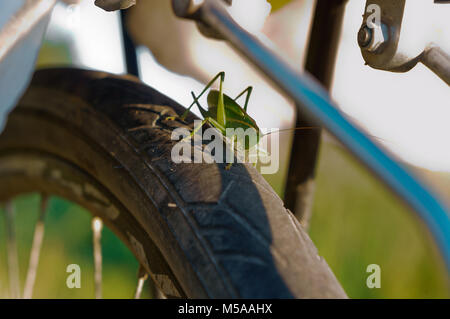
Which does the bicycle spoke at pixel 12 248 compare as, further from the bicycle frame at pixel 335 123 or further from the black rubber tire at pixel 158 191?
the bicycle frame at pixel 335 123

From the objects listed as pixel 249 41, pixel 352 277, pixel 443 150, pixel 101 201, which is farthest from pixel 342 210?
pixel 249 41

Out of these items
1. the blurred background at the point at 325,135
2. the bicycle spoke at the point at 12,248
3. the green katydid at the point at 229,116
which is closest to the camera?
the green katydid at the point at 229,116

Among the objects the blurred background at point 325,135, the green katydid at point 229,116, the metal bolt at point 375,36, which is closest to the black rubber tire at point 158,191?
the green katydid at point 229,116

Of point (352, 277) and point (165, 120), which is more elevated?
point (165, 120)

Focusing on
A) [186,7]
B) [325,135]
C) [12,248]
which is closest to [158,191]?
[186,7]

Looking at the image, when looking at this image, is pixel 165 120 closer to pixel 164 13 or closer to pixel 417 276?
pixel 164 13

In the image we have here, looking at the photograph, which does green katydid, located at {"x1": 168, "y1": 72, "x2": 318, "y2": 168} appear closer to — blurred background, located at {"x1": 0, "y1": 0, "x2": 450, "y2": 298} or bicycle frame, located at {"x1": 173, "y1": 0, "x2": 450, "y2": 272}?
bicycle frame, located at {"x1": 173, "y1": 0, "x2": 450, "y2": 272}

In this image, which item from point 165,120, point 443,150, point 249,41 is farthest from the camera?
point 443,150

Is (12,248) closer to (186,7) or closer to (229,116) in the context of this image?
(229,116)
